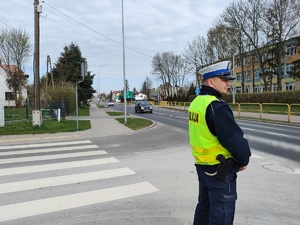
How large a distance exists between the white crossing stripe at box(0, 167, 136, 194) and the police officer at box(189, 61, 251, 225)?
3.78 meters

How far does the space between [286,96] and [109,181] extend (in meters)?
32.4

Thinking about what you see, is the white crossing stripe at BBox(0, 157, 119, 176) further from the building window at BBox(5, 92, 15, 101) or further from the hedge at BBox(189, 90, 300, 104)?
the building window at BBox(5, 92, 15, 101)

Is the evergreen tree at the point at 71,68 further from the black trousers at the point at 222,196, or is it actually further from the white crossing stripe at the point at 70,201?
the black trousers at the point at 222,196

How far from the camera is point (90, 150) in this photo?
374 inches

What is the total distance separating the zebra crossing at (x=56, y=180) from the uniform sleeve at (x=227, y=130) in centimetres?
285

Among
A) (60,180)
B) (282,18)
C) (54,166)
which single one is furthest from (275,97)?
(60,180)

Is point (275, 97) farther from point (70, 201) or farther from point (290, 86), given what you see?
point (70, 201)

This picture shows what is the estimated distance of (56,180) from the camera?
19.3 ft

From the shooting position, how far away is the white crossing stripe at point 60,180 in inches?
213

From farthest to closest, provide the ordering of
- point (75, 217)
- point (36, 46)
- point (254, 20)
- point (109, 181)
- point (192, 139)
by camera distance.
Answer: point (254, 20), point (36, 46), point (109, 181), point (75, 217), point (192, 139)

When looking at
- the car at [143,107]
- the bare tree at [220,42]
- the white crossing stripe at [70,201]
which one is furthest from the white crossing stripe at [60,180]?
the bare tree at [220,42]

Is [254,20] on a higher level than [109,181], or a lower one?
higher

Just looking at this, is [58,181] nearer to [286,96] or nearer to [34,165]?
[34,165]

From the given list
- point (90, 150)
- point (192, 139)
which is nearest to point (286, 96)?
point (90, 150)
